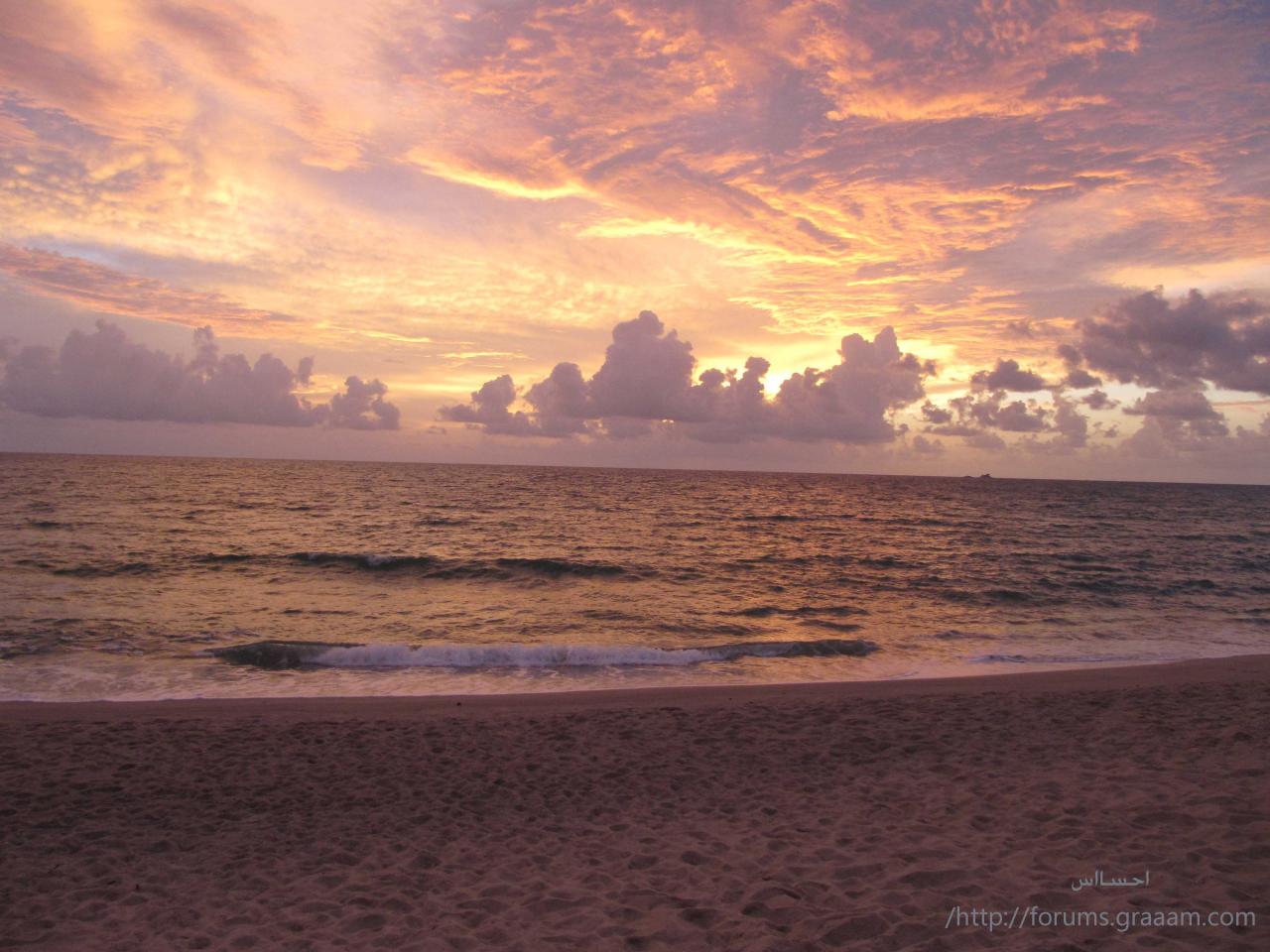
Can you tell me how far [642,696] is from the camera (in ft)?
45.7

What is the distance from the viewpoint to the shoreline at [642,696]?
12.3m

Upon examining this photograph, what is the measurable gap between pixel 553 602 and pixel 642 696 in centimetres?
1093

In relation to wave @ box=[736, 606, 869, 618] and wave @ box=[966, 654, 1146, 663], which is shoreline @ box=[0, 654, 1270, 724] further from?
wave @ box=[736, 606, 869, 618]

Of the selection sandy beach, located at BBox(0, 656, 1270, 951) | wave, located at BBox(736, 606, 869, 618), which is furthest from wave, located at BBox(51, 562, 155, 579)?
wave, located at BBox(736, 606, 869, 618)

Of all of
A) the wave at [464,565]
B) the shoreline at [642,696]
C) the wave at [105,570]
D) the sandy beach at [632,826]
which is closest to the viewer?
the sandy beach at [632,826]

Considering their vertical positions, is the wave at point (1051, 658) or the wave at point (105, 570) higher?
the wave at point (1051, 658)

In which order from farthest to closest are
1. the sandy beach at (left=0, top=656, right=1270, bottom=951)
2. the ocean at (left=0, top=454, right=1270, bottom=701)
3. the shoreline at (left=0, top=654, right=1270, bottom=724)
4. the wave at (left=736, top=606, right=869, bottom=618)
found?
the wave at (left=736, top=606, right=869, bottom=618) < the ocean at (left=0, top=454, right=1270, bottom=701) < the shoreline at (left=0, top=654, right=1270, bottom=724) < the sandy beach at (left=0, top=656, right=1270, bottom=951)

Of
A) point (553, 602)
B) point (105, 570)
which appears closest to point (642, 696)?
point (553, 602)

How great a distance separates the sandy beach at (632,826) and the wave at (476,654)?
4207 mm

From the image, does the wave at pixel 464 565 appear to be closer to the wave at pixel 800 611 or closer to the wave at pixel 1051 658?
the wave at pixel 800 611

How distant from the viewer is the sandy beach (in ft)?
18.9

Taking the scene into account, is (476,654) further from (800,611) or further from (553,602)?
(800,611)

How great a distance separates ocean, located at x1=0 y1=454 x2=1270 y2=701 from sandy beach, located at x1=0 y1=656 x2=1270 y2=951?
391 centimetres

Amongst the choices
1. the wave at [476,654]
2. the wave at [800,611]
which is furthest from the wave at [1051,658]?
the wave at [800,611]
